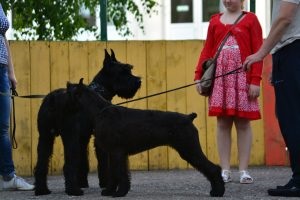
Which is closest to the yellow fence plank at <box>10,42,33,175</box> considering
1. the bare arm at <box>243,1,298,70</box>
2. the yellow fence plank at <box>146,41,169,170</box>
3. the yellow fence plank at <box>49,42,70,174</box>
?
the yellow fence plank at <box>49,42,70,174</box>

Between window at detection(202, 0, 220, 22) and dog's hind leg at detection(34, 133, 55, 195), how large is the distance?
19.4m

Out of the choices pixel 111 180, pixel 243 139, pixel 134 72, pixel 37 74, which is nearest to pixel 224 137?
pixel 243 139

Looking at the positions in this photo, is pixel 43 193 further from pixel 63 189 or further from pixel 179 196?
pixel 179 196

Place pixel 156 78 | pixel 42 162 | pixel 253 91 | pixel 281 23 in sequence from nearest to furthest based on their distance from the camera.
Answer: pixel 281 23, pixel 42 162, pixel 253 91, pixel 156 78

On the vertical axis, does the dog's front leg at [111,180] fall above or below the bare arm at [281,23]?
below

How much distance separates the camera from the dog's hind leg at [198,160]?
20.4 ft

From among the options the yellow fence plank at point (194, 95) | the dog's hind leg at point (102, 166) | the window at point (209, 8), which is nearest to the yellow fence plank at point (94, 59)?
the yellow fence plank at point (194, 95)

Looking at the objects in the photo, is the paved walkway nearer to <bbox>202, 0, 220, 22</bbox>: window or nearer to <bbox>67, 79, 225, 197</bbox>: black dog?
<bbox>67, 79, 225, 197</bbox>: black dog

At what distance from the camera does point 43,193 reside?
6.66m

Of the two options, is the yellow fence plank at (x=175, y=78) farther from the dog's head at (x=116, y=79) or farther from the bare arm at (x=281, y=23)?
the bare arm at (x=281, y=23)

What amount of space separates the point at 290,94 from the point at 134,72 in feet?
9.45

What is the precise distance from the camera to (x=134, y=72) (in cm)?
877

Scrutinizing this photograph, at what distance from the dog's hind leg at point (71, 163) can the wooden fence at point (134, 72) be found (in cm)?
199

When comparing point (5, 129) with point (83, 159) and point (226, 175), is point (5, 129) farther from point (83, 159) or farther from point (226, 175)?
point (226, 175)
